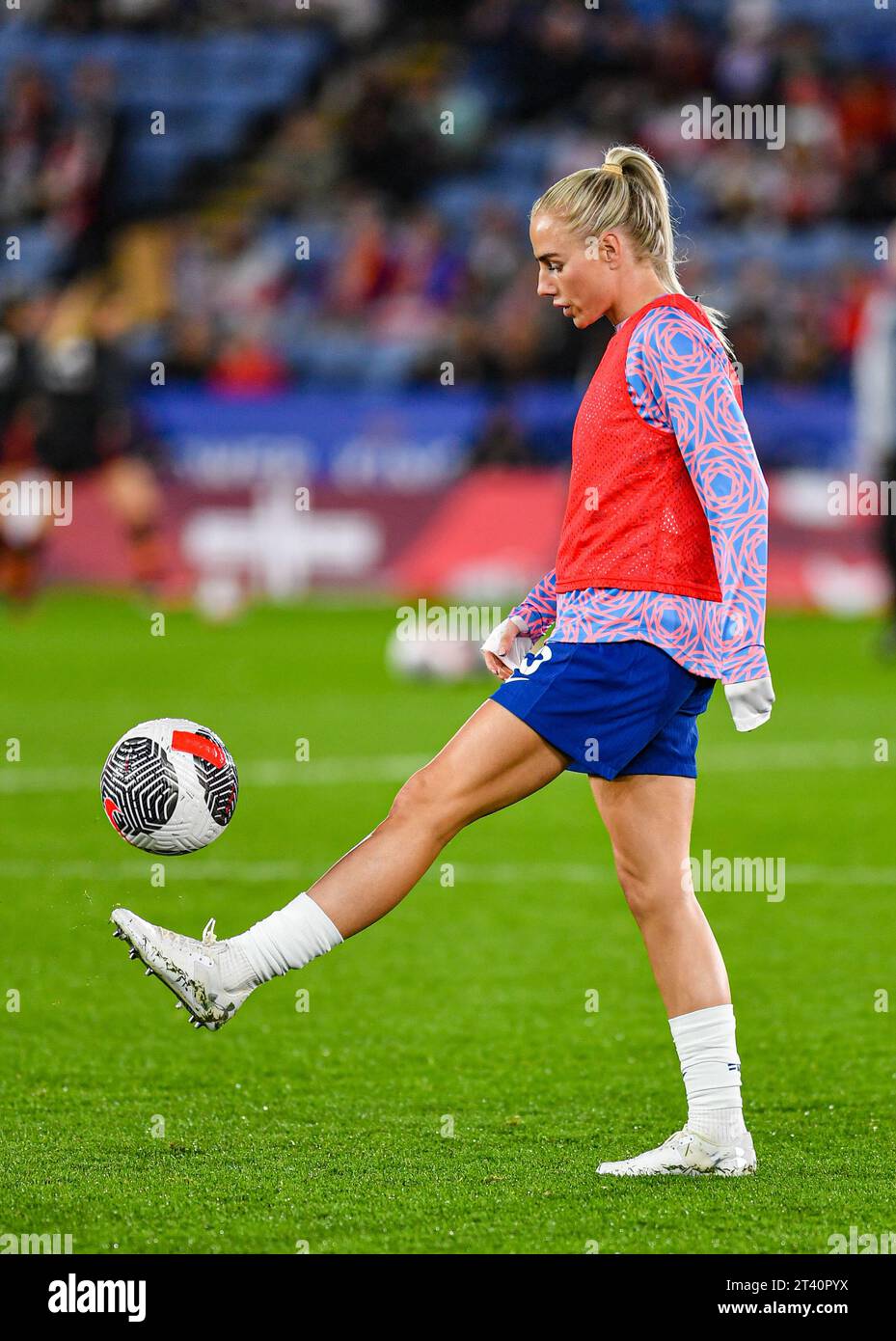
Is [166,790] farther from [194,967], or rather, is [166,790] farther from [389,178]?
[389,178]

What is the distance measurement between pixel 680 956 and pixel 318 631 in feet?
41.7

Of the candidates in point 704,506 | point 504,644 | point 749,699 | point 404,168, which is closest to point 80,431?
point 404,168

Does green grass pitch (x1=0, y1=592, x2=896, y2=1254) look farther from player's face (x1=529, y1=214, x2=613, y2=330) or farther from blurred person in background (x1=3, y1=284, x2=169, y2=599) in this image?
blurred person in background (x1=3, y1=284, x2=169, y2=599)

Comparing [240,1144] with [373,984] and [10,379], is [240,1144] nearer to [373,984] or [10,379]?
[373,984]

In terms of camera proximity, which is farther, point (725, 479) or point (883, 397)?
point (883, 397)

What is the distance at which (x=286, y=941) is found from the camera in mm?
4273

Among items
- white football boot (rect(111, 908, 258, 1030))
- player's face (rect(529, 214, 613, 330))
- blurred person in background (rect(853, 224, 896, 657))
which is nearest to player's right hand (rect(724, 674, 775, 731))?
player's face (rect(529, 214, 613, 330))

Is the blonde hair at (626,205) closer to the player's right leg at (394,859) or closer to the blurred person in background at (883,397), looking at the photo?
the player's right leg at (394,859)

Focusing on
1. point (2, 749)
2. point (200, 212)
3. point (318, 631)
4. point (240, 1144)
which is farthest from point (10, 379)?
point (240, 1144)

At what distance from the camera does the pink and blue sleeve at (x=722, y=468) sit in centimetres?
421

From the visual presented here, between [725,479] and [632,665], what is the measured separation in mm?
420

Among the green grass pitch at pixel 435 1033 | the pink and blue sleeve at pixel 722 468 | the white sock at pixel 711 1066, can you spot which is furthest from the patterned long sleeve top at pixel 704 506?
the green grass pitch at pixel 435 1033

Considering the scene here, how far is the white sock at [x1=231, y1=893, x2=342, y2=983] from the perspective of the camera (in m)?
4.28
